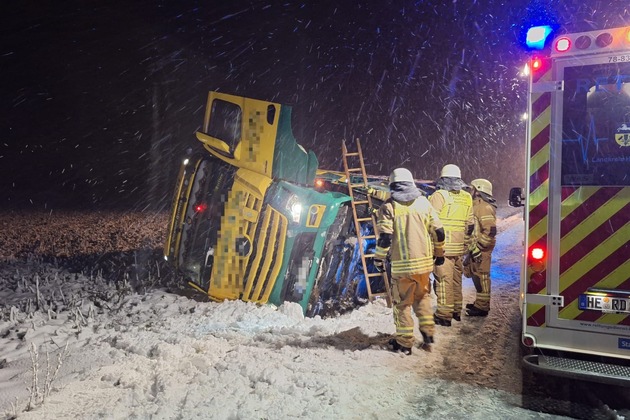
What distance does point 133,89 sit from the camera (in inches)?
1993

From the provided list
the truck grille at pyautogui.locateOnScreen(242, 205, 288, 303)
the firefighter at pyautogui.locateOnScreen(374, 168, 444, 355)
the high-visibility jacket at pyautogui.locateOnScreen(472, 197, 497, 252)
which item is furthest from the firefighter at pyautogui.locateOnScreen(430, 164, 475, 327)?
the truck grille at pyautogui.locateOnScreen(242, 205, 288, 303)

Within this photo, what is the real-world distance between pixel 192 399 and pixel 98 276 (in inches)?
232

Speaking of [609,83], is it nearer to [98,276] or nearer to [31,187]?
[98,276]

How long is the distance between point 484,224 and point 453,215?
617 millimetres

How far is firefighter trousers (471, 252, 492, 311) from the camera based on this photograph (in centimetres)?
666

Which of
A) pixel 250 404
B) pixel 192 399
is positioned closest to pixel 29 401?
pixel 192 399

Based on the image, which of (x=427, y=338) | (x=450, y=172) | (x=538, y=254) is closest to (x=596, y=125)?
(x=538, y=254)

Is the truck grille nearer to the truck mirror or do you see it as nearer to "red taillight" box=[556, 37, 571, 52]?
the truck mirror

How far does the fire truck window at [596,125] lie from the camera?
3910mm

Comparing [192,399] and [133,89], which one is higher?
[133,89]

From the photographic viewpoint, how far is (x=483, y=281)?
666 cm

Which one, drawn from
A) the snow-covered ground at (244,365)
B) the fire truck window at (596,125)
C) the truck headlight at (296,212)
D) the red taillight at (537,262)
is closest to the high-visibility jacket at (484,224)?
the snow-covered ground at (244,365)

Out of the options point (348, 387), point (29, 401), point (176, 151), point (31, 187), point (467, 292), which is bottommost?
point (29, 401)

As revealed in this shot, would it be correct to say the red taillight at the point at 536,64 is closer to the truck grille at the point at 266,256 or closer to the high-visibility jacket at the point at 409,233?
the high-visibility jacket at the point at 409,233
